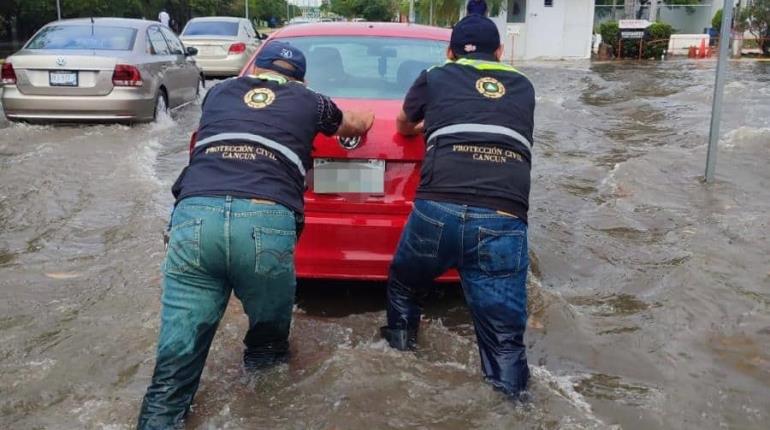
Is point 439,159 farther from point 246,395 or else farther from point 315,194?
point 246,395

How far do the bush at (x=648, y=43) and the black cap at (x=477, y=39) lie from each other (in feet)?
95.9

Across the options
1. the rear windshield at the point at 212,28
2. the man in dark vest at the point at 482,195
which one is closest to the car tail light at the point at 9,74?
the man in dark vest at the point at 482,195

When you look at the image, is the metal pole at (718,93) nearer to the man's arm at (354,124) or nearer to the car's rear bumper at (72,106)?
the man's arm at (354,124)

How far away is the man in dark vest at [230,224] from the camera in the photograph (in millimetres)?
2910

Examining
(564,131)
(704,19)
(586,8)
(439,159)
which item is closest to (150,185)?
(439,159)

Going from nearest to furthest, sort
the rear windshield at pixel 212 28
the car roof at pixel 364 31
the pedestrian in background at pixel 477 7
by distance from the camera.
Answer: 1. the pedestrian in background at pixel 477 7
2. the car roof at pixel 364 31
3. the rear windshield at pixel 212 28

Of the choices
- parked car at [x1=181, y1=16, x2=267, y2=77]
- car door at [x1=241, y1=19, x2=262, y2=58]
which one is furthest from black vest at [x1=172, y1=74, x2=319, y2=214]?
car door at [x1=241, y1=19, x2=262, y2=58]

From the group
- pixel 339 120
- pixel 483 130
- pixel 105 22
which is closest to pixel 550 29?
pixel 105 22

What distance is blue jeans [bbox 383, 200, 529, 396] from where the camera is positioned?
3.13 m

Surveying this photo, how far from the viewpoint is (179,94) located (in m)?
11.6

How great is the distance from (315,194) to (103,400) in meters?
1.45

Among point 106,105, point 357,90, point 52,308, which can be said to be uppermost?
point 357,90

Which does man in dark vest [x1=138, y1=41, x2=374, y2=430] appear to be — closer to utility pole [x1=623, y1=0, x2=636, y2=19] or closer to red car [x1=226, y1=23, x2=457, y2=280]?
red car [x1=226, y1=23, x2=457, y2=280]

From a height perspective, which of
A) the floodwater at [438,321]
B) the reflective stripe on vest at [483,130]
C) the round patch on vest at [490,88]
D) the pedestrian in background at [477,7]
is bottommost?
the floodwater at [438,321]
